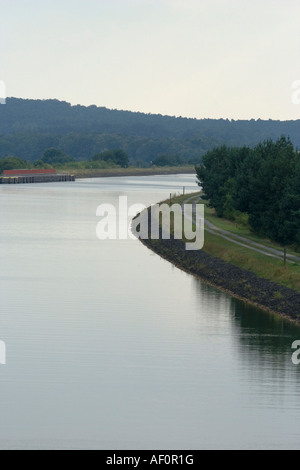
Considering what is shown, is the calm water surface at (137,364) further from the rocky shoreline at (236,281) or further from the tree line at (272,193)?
the tree line at (272,193)

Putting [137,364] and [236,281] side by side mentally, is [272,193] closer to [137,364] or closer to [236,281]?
[236,281]

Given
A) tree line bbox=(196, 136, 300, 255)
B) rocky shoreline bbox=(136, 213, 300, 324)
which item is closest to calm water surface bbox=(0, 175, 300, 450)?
rocky shoreline bbox=(136, 213, 300, 324)

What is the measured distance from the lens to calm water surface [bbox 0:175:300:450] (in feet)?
107

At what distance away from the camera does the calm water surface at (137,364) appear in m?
32.7

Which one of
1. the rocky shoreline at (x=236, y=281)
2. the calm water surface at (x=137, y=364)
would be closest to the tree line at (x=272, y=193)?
the rocky shoreline at (x=236, y=281)

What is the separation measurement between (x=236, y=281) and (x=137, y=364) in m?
28.1

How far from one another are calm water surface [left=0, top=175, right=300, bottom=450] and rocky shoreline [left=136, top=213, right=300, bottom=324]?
4.04ft

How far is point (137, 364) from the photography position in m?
42.8

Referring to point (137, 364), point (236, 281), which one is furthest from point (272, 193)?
point (137, 364)

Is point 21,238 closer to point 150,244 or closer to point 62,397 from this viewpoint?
point 150,244

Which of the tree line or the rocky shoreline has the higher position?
the tree line

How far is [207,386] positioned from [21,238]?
6590 centimetres

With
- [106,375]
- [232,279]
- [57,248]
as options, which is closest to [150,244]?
[57,248]

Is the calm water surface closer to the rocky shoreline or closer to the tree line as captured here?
the rocky shoreline
